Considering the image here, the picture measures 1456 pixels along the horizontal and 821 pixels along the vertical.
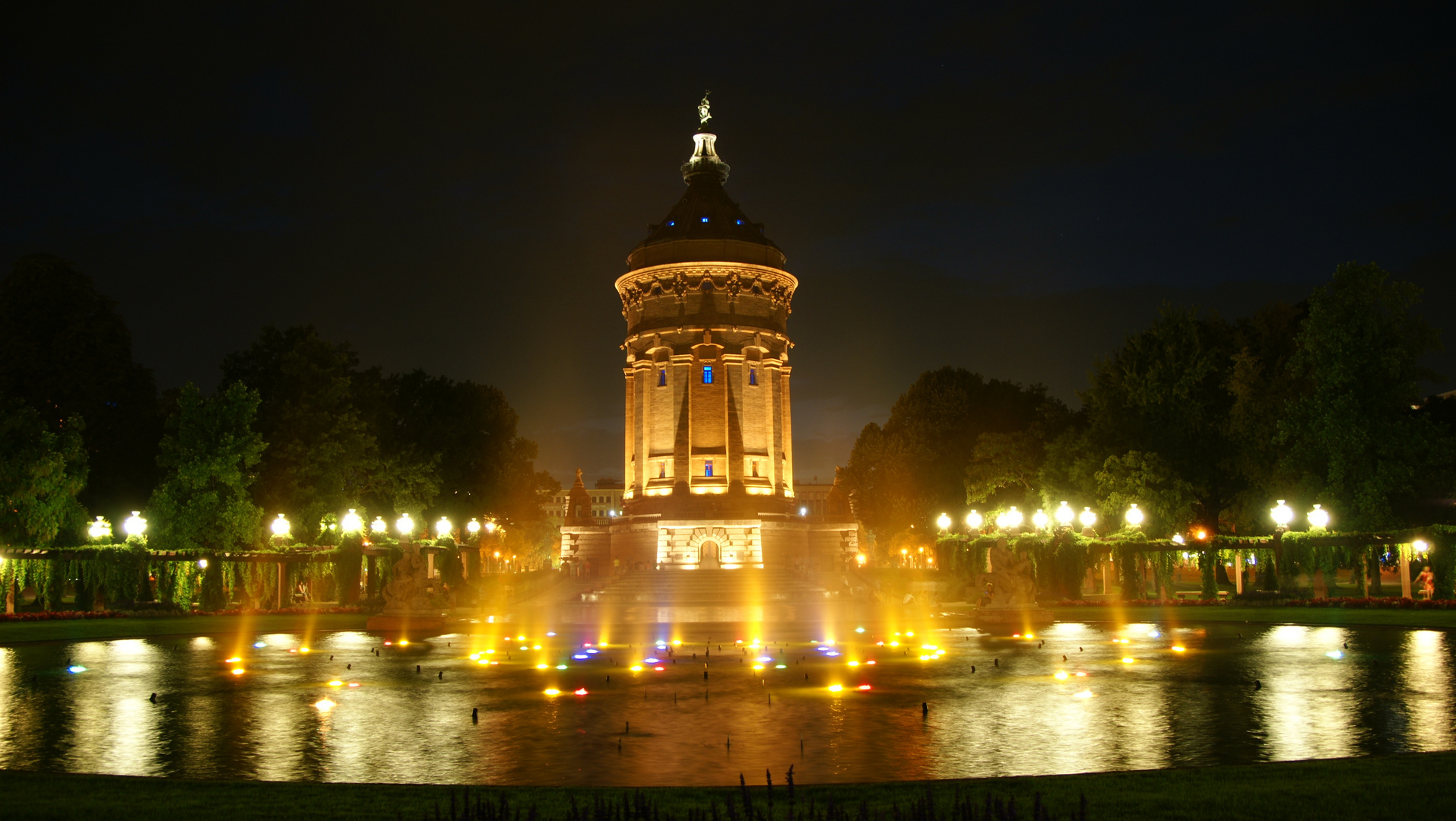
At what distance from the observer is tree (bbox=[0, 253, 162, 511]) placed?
56.5 metres

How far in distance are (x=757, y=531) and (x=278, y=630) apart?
44519mm

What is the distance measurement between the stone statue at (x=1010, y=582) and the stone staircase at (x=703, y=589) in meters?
17.4

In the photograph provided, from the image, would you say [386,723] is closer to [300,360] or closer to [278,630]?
[278,630]

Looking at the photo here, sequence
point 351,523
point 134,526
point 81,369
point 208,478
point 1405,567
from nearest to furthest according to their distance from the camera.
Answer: point 1405,567
point 134,526
point 208,478
point 351,523
point 81,369

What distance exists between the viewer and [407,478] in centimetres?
6894

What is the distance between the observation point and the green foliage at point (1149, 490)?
2308 inches

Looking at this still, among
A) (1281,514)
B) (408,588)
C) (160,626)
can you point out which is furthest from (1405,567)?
(160,626)

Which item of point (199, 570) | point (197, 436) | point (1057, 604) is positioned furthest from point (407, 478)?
point (1057, 604)

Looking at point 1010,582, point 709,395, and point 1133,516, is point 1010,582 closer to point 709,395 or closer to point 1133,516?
point 1133,516

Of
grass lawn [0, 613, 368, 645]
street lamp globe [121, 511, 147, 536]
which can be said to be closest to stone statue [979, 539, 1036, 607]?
grass lawn [0, 613, 368, 645]

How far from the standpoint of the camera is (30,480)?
46.2 metres

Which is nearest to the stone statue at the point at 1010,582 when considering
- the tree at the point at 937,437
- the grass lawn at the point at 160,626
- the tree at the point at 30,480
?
the grass lawn at the point at 160,626

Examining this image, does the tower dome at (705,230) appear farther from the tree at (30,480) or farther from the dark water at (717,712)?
the dark water at (717,712)

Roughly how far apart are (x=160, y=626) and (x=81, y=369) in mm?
25401
